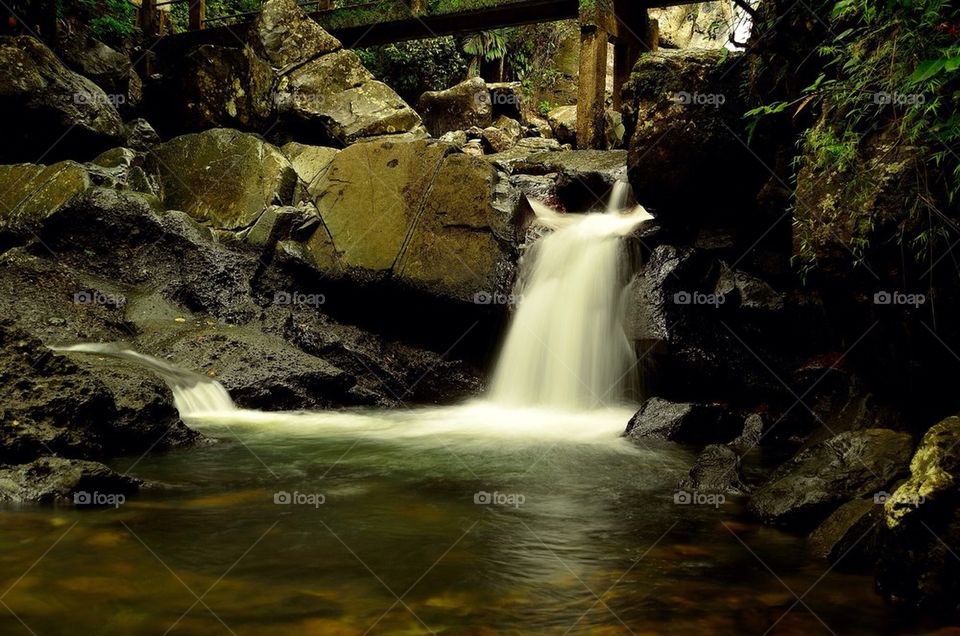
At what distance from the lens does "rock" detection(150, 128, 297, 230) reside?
10562 millimetres

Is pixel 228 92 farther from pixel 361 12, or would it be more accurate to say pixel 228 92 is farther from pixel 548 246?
pixel 548 246

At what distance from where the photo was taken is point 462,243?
9.07m

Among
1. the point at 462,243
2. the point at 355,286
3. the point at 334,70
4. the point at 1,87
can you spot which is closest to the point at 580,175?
the point at 462,243

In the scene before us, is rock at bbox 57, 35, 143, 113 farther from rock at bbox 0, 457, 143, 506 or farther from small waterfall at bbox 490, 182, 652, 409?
rock at bbox 0, 457, 143, 506
